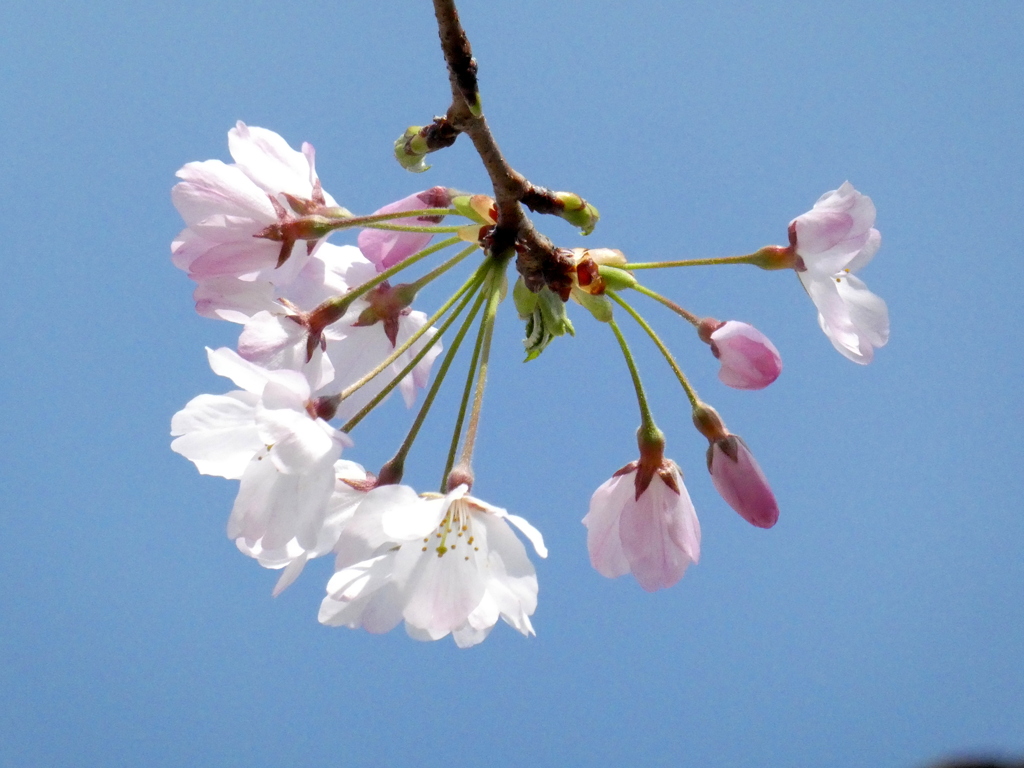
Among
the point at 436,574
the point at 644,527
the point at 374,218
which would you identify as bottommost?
the point at 436,574

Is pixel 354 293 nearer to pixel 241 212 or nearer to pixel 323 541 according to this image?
pixel 241 212

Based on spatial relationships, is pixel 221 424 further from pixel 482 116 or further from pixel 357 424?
pixel 482 116

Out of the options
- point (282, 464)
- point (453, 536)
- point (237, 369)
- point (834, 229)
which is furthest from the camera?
point (834, 229)

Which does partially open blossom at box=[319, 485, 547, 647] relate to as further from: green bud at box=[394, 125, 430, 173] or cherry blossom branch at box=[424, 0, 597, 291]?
green bud at box=[394, 125, 430, 173]

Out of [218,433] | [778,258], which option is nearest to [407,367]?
[218,433]

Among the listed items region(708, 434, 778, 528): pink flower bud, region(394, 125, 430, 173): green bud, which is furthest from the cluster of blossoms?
region(394, 125, 430, 173): green bud
